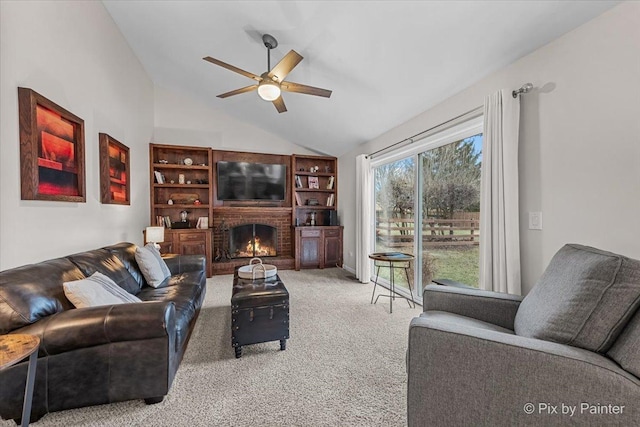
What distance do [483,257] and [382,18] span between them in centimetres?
215

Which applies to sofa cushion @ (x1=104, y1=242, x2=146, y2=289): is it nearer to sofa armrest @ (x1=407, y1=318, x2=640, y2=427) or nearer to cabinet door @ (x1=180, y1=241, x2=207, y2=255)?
cabinet door @ (x1=180, y1=241, x2=207, y2=255)

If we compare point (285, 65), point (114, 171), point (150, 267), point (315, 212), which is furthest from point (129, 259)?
point (315, 212)

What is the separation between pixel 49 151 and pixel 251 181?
11.2ft

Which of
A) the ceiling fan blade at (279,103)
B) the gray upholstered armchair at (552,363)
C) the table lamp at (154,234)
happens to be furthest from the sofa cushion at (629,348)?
the table lamp at (154,234)

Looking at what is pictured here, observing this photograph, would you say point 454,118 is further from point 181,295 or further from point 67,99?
point 67,99

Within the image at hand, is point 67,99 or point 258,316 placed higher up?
point 67,99

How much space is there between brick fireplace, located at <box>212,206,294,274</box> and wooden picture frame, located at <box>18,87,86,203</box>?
2920mm

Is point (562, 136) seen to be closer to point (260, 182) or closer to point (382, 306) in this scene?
point (382, 306)

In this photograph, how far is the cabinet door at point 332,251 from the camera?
5.44m

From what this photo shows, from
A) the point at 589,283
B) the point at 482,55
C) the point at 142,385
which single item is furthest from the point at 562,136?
the point at 142,385

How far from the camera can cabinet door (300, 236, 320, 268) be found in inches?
209

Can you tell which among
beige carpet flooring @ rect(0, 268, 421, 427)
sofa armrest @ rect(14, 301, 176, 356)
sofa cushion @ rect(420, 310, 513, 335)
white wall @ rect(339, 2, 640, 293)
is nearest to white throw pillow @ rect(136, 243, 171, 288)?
beige carpet flooring @ rect(0, 268, 421, 427)

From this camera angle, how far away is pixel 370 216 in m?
4.45

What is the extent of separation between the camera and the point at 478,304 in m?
1.66
